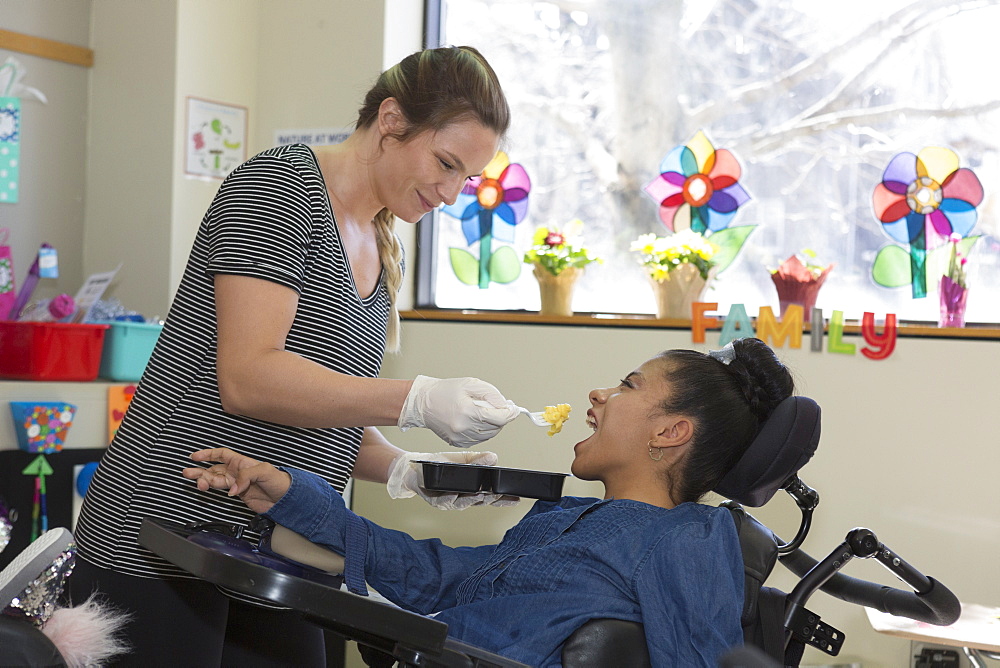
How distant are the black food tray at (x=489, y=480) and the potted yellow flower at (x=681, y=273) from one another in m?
1.33

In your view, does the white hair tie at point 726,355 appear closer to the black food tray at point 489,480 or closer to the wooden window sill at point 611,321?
the black food tray at point 489,480

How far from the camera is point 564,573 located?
1.32 metres

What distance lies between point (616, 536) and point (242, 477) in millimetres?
529

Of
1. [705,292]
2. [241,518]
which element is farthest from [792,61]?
[241,518]

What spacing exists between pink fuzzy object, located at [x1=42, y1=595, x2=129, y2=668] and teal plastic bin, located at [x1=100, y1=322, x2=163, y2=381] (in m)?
1.76

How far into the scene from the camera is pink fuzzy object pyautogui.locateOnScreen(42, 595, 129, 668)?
3.00 feet

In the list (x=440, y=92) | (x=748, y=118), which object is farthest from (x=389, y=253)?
(x=748, y=118)

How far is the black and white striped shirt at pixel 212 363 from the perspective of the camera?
1260 millimetres

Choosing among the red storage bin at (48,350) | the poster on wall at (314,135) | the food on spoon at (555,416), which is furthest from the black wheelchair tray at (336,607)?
the poster on wall at (314,135)

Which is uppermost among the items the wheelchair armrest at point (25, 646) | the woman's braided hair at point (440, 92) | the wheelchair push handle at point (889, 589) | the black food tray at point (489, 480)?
the woman's braided hair at point (440, 92)

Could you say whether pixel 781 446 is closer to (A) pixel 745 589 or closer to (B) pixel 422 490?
(A) pixel 745 589

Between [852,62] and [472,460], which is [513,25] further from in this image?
[472,460]

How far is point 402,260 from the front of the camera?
5.16ft

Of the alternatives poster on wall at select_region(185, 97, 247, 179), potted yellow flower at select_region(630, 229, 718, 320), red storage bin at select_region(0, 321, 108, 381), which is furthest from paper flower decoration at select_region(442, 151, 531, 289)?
red storage bin at select_region(0, 321, 108, 381)
